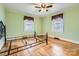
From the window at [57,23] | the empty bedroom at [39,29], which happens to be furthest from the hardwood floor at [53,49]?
the window at [57,23]

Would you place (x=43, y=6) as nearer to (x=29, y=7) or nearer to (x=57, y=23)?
(x=29, y=7)

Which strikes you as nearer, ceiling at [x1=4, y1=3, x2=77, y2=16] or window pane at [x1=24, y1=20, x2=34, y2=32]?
ceiling at [x1=4, y1=3, x2=77, y2=16]

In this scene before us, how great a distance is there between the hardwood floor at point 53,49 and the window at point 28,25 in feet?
0.73

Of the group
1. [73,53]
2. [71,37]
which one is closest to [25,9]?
[71,37]

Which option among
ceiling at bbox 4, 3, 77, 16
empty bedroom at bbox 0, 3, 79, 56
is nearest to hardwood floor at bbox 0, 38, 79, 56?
empty bedroom at bbox 0, 3, 79, 56

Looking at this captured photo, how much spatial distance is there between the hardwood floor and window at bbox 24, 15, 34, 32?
223 millimetres

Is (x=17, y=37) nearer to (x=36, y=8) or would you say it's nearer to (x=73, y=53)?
(x=36, y=8)

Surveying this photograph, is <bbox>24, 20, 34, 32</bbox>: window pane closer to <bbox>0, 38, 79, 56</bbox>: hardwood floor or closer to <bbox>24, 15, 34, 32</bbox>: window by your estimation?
<bbox>24, 15, 34, 32</bbox>: window

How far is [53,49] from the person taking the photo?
1.48 meters

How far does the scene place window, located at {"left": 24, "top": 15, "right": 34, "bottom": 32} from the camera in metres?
1.53

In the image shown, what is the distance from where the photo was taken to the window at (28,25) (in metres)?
1.53

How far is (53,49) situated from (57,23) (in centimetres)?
43

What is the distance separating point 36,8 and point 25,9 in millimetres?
174

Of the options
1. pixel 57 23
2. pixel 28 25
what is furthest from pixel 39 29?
pixel 57 23
